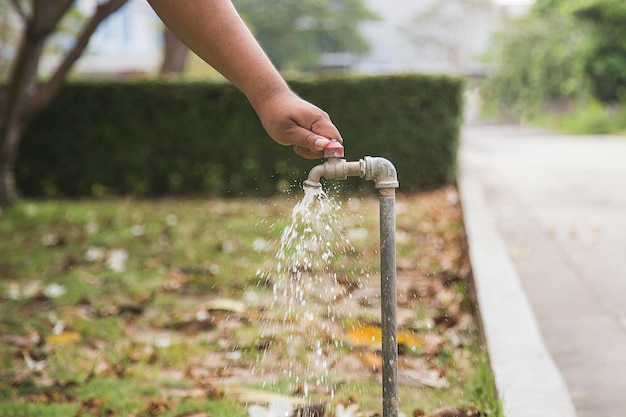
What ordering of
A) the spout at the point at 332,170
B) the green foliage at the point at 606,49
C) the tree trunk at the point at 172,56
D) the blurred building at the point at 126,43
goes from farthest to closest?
1. the blurred building at the point at 126,43
2. the green foliage at the point at 606,49
3. the tree trunk at the point at 172,56
4. the spout at the point at 332,170

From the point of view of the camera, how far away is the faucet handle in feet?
5.40

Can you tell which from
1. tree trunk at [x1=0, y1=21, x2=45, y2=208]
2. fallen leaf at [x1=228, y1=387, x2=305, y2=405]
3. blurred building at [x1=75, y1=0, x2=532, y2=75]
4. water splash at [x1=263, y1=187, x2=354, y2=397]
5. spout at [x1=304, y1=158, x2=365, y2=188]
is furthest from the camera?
blurred building at [x1=75, y1=0, x2=532, y2=75]

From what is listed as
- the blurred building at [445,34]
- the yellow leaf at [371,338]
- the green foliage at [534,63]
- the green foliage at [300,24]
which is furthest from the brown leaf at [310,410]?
the blurred building at [445,34]

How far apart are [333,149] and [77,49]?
18.1ft

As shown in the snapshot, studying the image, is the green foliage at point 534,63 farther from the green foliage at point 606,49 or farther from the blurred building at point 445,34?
the blurred building at point 445,34

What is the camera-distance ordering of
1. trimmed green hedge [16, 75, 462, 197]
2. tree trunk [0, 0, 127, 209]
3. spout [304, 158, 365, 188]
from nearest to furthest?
spout [304, 158, 365, 188]
tree trunk [0, 0, 127, 209]
trimmed green hedge [16, 75, 462, 197]

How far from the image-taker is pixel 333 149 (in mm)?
1658

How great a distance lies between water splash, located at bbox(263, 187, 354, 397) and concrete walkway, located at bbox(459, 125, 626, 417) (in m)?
0.68

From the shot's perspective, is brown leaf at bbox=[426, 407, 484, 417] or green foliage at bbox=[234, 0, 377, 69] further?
green foliage at bbox=[234, 0, 377, 69]

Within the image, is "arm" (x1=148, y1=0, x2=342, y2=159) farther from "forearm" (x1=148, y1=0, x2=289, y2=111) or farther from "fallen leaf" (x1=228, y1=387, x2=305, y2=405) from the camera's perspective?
"fallen leaf" (x1=228, y1=387, x2=305, y2=405)

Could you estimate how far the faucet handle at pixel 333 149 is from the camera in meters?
1.65

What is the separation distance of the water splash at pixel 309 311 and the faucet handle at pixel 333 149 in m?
0.14

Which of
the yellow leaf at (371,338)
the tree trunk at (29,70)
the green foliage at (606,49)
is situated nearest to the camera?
the yellow leaf at (371,338)

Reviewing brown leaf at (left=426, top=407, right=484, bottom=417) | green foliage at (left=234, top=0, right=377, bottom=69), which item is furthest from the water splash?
green foliage at (left=234, top=0, right=377, bottom=69)
